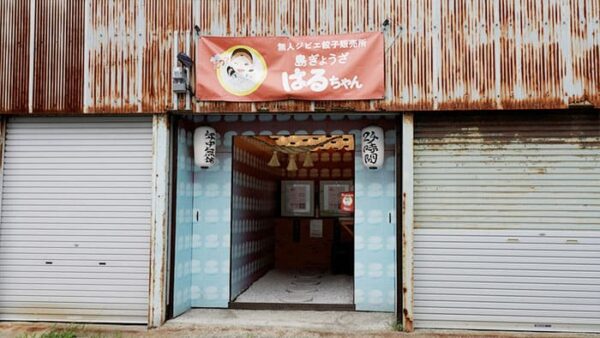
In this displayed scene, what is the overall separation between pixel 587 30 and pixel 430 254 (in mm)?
4380

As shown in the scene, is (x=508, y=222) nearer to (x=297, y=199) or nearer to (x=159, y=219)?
(x=159, y=219)

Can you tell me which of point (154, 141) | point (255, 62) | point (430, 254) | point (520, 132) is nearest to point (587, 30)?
point (520, 132)

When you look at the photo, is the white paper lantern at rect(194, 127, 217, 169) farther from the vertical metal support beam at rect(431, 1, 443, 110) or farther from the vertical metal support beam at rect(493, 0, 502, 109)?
the vertical metal support beam at rect(493, 0, 502, 109)

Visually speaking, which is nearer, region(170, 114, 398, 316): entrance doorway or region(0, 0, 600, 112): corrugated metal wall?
region(0, 0, 600, 112): corrugated metal wall

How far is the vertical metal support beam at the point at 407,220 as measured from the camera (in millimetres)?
8203

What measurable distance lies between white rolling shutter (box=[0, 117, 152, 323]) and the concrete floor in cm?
99

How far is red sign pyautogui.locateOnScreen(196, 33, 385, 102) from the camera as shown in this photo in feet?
27.5

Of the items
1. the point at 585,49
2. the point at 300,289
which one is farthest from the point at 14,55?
the point at 585,49

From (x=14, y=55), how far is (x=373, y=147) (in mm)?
6495

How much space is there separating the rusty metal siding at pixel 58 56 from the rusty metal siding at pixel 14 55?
198 millimetres

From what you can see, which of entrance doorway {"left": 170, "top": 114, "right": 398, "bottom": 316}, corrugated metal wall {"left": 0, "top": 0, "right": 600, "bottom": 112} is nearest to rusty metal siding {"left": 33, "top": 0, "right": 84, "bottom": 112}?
corrugated metal wall {"left": 0, "top": 0, "right": 600, "bottom": 112}

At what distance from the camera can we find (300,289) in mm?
10898

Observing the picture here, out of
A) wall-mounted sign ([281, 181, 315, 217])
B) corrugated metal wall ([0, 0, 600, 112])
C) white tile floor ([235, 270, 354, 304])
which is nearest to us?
corrugated metal wall ([0, 0, 600, 112])

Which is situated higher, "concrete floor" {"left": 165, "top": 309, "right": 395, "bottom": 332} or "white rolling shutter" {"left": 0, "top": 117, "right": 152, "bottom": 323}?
"white rolling shutter" {"left": 0, "top": 117, "right": 152, "bottom": 323}
